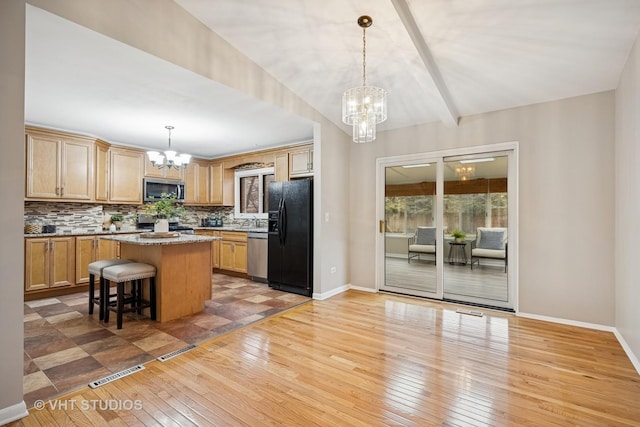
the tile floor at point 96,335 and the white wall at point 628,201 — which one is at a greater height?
the white wall at point 628,201

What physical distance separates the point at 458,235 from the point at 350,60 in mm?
2692

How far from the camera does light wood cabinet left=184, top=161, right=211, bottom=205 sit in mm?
6336

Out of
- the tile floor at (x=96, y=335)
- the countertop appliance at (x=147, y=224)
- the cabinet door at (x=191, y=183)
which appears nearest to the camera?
the tile floor at (x=96, y=335)

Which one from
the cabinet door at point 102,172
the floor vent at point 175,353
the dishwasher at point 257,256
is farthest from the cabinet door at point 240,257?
the floor vent at point 175,353

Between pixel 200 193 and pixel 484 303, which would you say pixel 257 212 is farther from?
pixel 484 303

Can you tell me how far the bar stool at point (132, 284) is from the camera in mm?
3117

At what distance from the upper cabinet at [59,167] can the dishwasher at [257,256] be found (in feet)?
8.31

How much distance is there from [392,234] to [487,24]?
9.64ft

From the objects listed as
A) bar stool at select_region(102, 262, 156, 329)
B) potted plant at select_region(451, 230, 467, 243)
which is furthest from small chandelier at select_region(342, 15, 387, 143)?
bar stool at select_region(102, 262, 156, 329)

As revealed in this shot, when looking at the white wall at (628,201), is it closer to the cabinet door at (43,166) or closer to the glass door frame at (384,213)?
the glass door frame at (384,213)

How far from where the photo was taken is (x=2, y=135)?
175 centimetres

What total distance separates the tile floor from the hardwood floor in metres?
0.23

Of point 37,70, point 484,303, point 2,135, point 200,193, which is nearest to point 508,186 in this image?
point 484,303

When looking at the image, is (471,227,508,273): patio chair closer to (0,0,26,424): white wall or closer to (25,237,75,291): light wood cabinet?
(0,0,26,424): white wall
